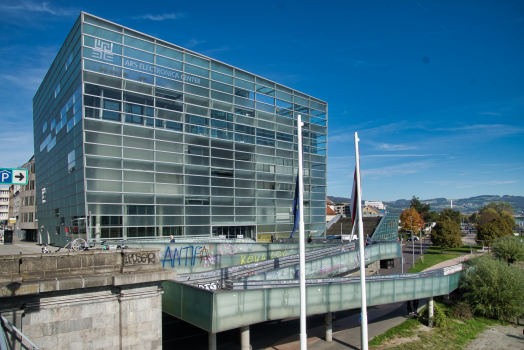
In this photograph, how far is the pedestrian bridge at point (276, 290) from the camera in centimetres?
1662

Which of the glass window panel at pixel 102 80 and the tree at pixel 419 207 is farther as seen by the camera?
the tree at pixel 419 207

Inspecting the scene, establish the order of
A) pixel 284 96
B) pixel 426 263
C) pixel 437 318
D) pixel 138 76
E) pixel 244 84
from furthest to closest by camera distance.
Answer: pixel 426 263, pixel 284 96, pixel 244 84, pixel 138 76, pixel 437 318

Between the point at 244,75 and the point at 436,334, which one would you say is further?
the point at 244,75

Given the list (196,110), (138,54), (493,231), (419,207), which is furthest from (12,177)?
(419,207)

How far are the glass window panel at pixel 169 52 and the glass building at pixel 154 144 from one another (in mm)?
115

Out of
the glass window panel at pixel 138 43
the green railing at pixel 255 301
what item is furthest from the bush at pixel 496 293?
the glass window panel at pixel 138 43

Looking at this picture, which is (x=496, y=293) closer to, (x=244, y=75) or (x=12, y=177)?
(x=244, y=75)

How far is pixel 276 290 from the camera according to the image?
1839 centimetres

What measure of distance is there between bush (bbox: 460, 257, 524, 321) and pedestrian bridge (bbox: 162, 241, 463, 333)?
2303mm

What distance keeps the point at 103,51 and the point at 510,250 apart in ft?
183

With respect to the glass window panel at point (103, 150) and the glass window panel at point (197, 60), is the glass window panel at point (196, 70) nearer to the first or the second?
the glass window panel at point (197, 60)

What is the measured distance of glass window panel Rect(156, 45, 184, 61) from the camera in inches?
1506

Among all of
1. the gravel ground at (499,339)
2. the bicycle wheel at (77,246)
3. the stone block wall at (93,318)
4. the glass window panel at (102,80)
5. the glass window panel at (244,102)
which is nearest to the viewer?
the stone block wall at (93,318)

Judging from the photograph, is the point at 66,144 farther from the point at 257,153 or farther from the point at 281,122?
the point at 281,122
